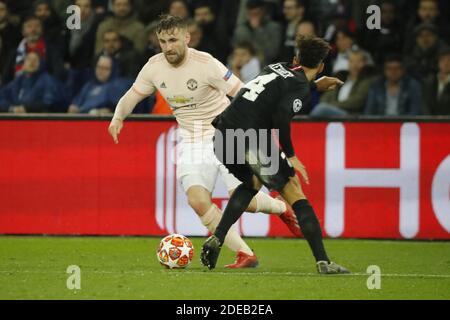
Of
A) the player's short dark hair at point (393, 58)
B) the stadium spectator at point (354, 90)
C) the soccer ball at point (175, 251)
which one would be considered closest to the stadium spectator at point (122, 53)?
the stadium spectator at point (354, 90)

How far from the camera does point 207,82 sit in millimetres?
9883

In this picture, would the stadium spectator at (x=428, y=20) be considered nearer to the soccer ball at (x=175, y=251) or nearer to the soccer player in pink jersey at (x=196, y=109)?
the soccer player in pink jersey at (x=196, y=109)

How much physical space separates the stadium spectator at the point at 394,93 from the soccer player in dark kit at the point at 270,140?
179 inches

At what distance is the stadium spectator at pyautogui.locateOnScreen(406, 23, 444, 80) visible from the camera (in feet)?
46.2

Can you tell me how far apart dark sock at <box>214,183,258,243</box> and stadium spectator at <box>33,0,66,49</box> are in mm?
6530

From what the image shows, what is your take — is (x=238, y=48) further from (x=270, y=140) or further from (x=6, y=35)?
(x=270, y=140)

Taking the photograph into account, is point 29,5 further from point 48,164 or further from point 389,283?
point 389,283

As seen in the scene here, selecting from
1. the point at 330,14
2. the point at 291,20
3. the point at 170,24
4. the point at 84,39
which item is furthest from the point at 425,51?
the point at 170,24

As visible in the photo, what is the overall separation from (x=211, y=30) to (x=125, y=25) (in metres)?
1.14

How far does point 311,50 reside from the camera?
8.93 metres

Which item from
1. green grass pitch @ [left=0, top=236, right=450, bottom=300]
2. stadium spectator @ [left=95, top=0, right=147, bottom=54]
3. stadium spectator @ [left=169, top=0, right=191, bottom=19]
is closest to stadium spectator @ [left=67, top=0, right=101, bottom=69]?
stadium spectator @ [left=95, top=0, right=147, bottom=54]

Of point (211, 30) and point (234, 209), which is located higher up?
point (211, 30)

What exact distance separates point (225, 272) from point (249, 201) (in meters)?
0.64

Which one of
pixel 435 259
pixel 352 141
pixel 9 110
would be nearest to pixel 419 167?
pixel 352 141
